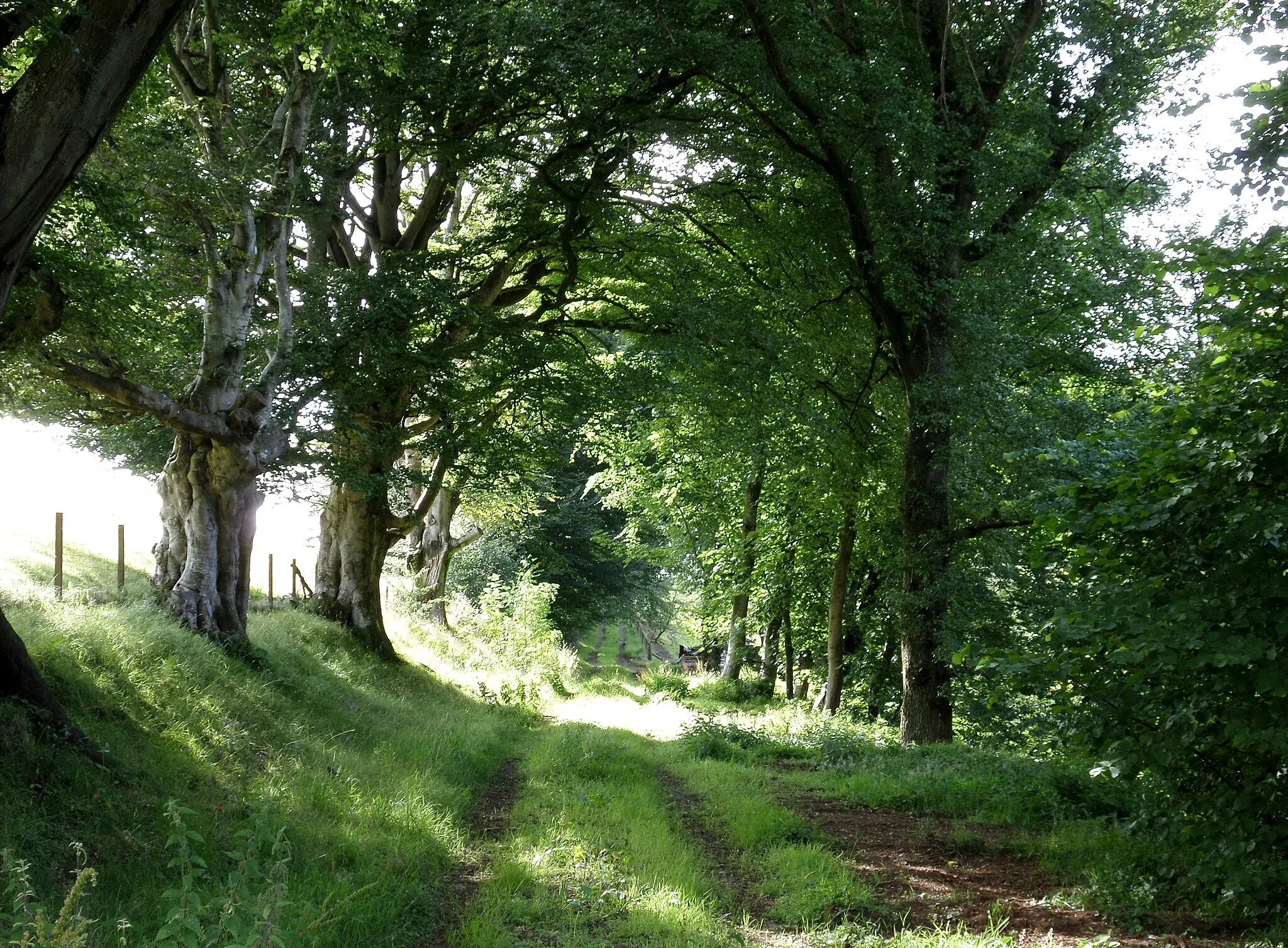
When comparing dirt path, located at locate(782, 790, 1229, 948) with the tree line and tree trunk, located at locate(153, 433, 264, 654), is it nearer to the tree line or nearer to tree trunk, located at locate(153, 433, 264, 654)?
the tree line

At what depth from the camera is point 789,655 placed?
25891mm

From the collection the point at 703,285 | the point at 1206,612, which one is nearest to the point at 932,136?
the point at 703,285

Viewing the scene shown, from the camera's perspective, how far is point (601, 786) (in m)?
10.0

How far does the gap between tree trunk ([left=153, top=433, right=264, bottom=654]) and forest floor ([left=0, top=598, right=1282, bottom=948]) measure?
66 cm

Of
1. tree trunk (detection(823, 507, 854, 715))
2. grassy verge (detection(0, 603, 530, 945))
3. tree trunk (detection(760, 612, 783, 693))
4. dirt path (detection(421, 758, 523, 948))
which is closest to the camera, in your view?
grassy verge (detection(0, 603, 530, 945))

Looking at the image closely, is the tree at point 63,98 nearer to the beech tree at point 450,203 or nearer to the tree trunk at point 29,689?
the tree trunk at point 29,689

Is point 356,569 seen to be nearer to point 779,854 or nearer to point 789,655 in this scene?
point 779,854

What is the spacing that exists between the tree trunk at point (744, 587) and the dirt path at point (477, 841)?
1113 cm

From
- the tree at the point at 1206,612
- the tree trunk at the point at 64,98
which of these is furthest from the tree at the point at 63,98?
the tree at the point at 1206,612

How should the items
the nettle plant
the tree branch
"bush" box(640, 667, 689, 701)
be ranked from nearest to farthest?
the nettle plant < the tree branch < "bush" box(640, 667, 689, 701)

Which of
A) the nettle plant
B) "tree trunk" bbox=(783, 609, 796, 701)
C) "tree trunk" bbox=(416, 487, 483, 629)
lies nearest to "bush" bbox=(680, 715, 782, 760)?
"tree trunk" bbox=(783, 609, 796, 701)

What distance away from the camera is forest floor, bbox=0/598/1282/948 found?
5.46 m

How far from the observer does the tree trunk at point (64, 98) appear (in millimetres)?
5277

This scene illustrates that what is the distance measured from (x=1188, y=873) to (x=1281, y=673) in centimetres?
153
